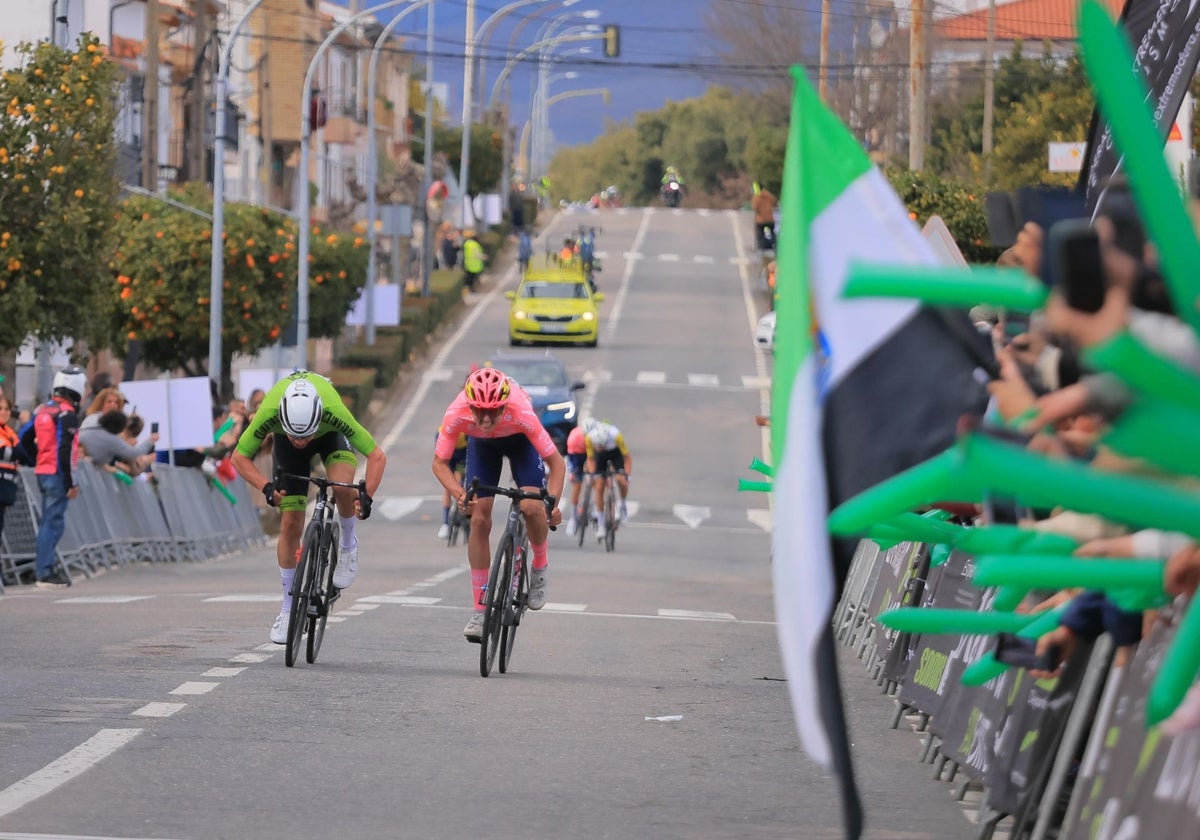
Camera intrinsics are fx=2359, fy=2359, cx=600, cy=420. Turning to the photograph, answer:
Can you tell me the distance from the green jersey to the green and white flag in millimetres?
7451

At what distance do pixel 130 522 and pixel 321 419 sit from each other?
39.9 ft

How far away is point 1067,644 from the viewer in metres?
7.06

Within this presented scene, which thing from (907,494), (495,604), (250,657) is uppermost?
(907,494)

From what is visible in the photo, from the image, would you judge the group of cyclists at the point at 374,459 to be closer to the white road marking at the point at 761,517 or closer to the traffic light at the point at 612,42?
the white road marking at the point at 761,517

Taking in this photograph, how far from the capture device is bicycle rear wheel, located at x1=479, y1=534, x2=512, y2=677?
13.4 meters

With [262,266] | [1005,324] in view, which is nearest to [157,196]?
[262,266]

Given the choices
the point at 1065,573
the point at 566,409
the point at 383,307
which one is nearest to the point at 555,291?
the point at 383,307

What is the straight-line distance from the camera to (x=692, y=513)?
123ft

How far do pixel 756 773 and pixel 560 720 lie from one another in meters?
1.75

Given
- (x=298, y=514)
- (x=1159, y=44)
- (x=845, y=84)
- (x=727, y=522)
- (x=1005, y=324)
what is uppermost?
(x=845, y=84)

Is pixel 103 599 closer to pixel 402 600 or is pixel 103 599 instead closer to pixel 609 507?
pixel 402 600

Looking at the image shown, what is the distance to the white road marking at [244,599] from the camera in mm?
18781

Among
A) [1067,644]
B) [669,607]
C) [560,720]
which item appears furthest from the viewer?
[669,607]

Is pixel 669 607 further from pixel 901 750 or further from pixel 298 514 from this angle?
pixel 901 750
